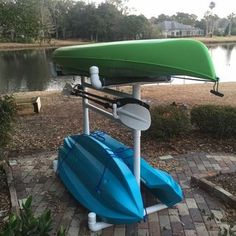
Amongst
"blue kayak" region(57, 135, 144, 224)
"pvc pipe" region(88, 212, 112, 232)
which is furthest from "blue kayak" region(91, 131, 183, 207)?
"pvc pipe" region(88, 212, 112, 232)

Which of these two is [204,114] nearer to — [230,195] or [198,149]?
[198,149]

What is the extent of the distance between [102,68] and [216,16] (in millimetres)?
123594

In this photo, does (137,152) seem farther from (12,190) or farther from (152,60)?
(12,190)

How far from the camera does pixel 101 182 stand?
3680 mm

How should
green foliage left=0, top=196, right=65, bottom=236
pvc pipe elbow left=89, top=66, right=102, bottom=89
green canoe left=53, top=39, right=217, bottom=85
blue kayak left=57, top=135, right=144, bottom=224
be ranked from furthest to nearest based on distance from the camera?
blue kayak left=57, top=135, right=144, bottom=224
pvc pipe elbow left=89, top=66, right=102, bottom=89
green canoe left=53, top=39, right=217, bottom=85
green foliage left=0, top=196, right=65, bottom=236

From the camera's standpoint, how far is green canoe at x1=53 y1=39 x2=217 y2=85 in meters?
2.73

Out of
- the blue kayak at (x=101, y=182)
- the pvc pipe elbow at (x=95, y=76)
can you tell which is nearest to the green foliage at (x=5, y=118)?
the blue kayak at (x=101, y=182)

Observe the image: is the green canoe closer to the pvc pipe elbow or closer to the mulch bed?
the pvc pipe elbow

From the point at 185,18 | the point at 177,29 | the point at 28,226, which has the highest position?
the point at 28,226

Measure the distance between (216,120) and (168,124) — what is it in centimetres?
87

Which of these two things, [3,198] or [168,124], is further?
[168,124]

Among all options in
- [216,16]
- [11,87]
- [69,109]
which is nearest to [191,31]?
[216,16]

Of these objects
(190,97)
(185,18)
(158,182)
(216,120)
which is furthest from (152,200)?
(185,18)

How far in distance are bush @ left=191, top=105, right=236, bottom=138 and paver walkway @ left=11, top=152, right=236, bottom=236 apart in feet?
2.29
